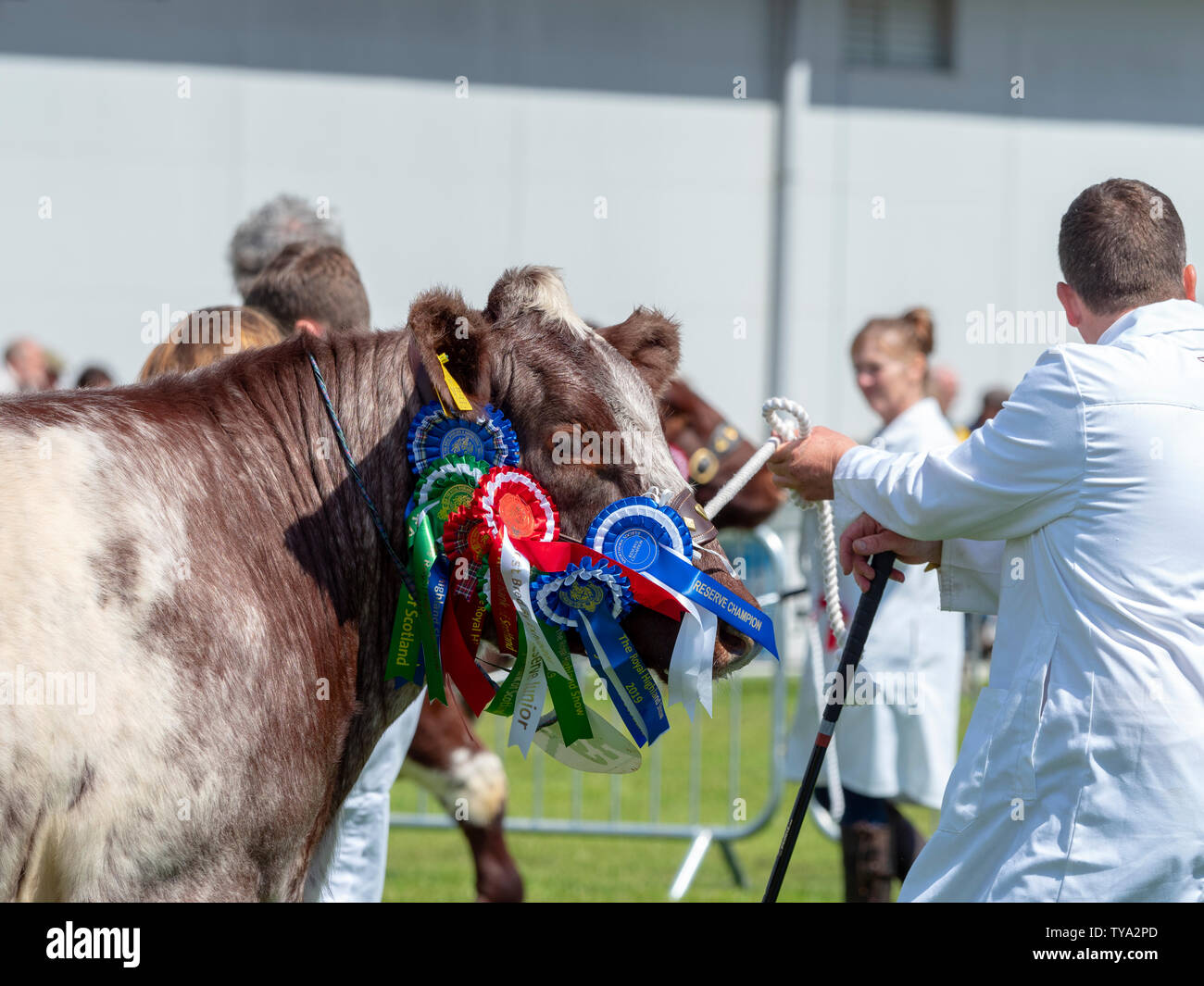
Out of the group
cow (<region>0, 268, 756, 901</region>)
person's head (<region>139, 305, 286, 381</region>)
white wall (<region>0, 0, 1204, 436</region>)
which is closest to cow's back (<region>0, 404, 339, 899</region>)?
cow (<region>0, 268, 756, 901</region>)

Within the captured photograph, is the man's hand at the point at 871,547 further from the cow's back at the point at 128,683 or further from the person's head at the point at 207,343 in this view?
the person's head at the point at 207,343

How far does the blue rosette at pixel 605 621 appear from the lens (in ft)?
9.42

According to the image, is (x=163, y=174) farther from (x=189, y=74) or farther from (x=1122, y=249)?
(x=1122, y=249)

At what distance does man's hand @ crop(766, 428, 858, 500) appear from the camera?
334 cm

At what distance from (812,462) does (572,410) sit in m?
0.78

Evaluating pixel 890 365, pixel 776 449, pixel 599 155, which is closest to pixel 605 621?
pixel 776 449

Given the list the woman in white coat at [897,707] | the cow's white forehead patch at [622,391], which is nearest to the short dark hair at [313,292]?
the cow's white forehead patch at [622,391]

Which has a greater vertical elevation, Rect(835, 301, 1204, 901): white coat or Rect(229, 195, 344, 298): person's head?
Rect(229, 195, 344, 298): person's head

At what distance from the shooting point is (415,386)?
2934 mm

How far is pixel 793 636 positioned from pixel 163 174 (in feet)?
26.5

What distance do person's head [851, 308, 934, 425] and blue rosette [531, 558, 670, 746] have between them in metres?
3.21

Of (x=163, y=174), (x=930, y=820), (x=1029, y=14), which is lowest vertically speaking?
(x=930, y=820)

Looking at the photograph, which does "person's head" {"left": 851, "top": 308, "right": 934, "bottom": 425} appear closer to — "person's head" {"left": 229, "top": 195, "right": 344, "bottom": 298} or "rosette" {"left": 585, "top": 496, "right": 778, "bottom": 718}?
"person's head" {"left": 229, "top": 195, "right": 344, "bottom": 298}
